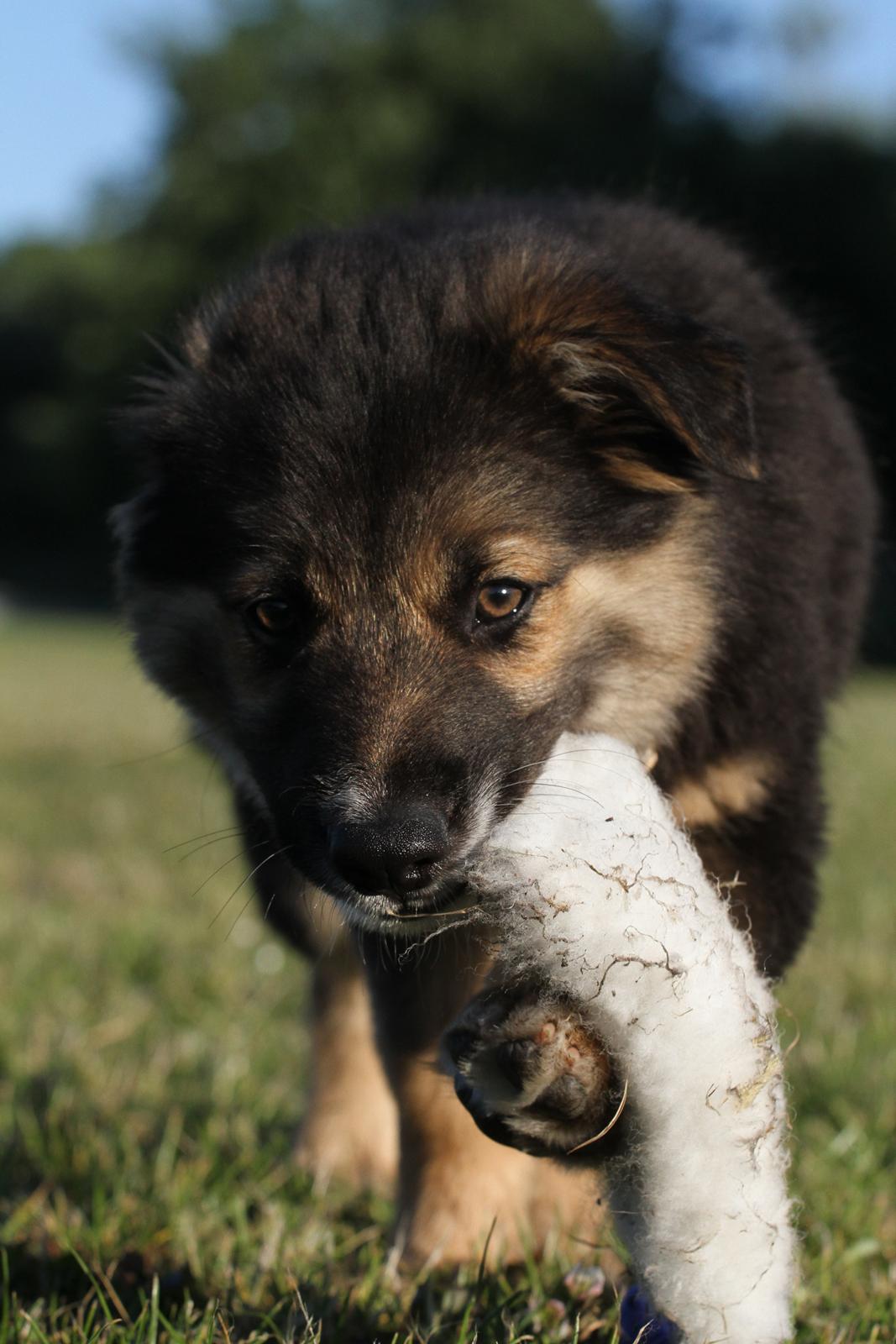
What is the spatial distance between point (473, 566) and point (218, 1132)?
149 centimetres

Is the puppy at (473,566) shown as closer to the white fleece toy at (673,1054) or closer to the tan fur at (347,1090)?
the white fleece toy at (673,1054)

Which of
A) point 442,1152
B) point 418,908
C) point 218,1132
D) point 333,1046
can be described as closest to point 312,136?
point 333,1046

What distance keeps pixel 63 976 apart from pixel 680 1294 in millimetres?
2837

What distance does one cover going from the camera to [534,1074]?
6.20 ft

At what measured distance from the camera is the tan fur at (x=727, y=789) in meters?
2.73

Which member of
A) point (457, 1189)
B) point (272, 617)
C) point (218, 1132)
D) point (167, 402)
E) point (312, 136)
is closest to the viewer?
point (272, 617)

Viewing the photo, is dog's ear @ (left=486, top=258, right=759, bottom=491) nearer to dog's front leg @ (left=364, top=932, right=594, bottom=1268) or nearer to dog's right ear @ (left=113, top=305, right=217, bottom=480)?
dog's right ear @ (left=113, top=305, right=217, bottom=480)

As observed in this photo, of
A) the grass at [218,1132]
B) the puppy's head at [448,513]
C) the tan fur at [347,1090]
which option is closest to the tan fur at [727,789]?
the puppy's head at [448,513]

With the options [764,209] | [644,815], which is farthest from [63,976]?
[764,209]

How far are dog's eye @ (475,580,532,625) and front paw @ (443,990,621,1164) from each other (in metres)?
0.83

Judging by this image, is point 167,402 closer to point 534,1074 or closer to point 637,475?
point 637,475

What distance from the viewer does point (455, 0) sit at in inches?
1519

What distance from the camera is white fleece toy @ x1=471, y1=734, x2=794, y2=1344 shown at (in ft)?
6.33

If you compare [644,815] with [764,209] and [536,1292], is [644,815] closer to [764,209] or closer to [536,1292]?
[536,1292]
